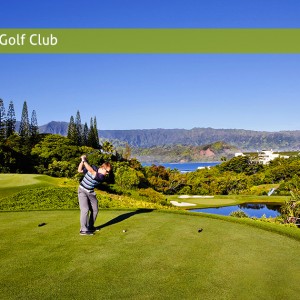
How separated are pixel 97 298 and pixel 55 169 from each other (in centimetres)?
6130

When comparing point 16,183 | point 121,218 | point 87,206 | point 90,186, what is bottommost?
point 16,183

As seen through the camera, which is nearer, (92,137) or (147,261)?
(147,261)

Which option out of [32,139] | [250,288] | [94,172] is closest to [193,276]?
[250,288]

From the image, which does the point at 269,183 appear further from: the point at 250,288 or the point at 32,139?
the point at 250,288

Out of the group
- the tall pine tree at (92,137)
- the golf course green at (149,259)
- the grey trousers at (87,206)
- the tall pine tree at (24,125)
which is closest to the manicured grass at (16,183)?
the golf course green at (149,259)

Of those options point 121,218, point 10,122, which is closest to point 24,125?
point 10,122

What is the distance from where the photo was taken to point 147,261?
6840 mm

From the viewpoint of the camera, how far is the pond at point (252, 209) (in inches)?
1902

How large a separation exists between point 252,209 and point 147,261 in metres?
50.1

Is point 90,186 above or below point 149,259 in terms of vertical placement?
above

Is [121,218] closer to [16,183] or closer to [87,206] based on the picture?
[87,206]

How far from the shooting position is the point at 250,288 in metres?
5.48

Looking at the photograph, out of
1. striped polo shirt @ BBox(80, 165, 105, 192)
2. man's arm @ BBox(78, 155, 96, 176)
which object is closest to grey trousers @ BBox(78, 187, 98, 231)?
striped polo shirt @ BBox(80, 165, 105, 192)

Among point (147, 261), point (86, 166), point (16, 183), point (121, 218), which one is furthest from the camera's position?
point (16, 183)
